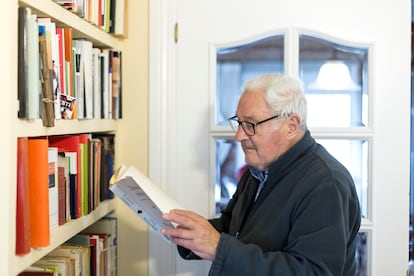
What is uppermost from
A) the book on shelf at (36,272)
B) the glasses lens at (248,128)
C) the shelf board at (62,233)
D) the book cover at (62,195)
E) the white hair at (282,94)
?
the white hair at (282,94)

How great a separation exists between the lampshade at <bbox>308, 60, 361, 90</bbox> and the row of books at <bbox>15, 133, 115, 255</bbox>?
2.57 ft

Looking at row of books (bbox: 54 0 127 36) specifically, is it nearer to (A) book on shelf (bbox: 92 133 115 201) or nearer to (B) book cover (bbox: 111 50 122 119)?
(B) book cover (bbox: 111 50 122 119)

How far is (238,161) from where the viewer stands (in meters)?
1.96

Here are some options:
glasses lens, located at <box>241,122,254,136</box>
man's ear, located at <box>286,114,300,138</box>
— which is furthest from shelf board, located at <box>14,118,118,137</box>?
man's ear, located at <box>286,114,300,138</box>

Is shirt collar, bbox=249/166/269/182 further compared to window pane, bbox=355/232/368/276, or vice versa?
window pane, bbox=355/232/368/276

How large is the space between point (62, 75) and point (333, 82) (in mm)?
984

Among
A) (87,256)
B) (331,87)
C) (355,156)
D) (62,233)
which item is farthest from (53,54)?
(355,156)

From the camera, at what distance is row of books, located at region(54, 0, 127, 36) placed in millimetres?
1499

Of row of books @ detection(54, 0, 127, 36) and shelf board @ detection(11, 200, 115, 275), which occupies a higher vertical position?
row of books @ detection(54, 0, 127, 36)

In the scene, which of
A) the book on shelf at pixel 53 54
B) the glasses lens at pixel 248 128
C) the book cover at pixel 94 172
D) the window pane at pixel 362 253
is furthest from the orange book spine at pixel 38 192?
the window pane at pixel 362 253

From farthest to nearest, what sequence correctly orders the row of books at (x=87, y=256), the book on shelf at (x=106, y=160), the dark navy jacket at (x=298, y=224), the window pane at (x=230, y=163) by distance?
1. the window pane at (x=230, y=163)
2. the book on shelf at (x=106, y=160)
3. the row of books at (x=87, y=256)
4. the dark navy jacket at (x=298, y=224)

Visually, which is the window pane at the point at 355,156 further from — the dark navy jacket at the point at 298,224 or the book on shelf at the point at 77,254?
the book on shelf at the point at 77,254

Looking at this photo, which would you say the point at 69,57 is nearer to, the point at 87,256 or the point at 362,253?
the point at 87,256

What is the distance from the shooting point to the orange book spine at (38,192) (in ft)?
4.05
